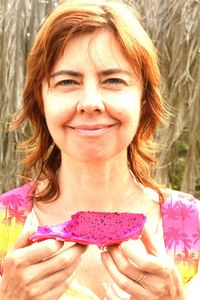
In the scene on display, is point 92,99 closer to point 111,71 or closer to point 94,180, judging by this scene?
point 111,71

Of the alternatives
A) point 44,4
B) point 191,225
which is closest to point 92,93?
point 191,225

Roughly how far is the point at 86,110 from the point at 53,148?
1.36 ft

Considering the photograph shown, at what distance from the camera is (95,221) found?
1.89 meters

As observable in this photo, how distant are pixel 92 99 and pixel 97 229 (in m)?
0.35

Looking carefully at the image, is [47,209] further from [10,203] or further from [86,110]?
[86,110]

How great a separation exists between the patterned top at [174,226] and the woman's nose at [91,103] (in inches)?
15.1

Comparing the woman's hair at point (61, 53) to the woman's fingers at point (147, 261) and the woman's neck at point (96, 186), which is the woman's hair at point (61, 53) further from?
the woman's fingers at point (147, 261)

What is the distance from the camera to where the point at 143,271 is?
169cm

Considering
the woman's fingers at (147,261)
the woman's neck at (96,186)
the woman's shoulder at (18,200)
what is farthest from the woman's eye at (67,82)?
the woman's fingers at (147,261)

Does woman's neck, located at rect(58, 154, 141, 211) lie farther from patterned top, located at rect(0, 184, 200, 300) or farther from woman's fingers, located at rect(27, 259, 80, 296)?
woman's fingers, located at rect(27, 259, 80, 296)

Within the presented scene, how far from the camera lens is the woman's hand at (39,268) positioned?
167 centimetres

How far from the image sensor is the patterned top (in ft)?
6.47

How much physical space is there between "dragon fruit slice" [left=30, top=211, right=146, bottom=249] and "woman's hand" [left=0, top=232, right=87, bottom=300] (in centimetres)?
4

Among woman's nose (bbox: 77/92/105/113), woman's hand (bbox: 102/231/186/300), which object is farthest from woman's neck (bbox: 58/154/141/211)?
woman's hand (bbox: 102/231/186/300)
